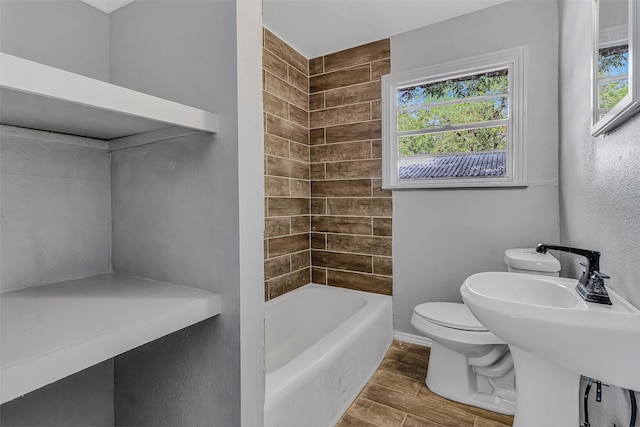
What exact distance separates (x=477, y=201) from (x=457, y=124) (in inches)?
24.0

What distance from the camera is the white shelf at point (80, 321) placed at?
483mm

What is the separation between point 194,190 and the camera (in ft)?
2.60

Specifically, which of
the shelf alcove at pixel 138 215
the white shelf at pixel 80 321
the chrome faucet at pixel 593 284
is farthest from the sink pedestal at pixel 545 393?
the white shelf at pixel 80 321

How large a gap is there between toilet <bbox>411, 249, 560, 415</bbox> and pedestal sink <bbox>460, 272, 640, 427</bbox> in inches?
22.0

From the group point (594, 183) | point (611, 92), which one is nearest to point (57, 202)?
point (611, 92)

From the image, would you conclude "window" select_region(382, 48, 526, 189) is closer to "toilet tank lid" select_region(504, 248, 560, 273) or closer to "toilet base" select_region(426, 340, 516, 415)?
"toilet tank lid" select_region(504, 248, 560, 273)

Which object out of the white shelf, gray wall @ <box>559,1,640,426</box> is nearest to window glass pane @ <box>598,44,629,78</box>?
gray wall @ <box>559,1,640,426</box>

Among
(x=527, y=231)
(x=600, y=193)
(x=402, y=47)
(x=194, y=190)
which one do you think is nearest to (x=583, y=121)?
(x=600, y=193)

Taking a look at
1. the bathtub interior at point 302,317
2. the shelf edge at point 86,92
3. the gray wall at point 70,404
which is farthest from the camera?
the bathtub interior at point 302,317

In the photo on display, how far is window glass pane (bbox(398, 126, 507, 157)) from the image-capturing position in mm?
2275

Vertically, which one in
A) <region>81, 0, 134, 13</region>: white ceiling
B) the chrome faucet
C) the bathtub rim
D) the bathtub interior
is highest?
<region>81, 0, 134, 13</region>: white ceiling

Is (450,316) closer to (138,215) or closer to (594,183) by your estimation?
(594,183)

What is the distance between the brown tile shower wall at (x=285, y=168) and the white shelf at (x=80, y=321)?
160cm

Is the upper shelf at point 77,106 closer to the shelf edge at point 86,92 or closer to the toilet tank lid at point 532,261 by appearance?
the shelf edge at point 86,92
